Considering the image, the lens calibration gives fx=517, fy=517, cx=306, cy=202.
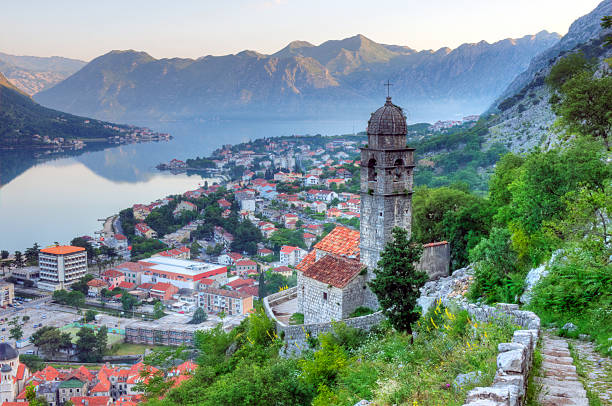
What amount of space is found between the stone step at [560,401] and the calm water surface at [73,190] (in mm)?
58577

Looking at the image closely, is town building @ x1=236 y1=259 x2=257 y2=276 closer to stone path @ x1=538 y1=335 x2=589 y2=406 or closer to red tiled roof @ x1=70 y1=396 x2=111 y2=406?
red tiled roof @ x1=70 y1=396 x2=111 y2=406

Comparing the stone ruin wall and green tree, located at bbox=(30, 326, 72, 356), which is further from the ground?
the stone ruin wall

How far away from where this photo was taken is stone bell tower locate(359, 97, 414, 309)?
12.7 meters

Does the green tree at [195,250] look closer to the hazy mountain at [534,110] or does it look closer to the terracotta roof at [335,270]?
the hazy mountain at [534,110]

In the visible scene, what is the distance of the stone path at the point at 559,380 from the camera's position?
421cm

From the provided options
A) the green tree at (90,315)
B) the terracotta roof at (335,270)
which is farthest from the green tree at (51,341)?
the terracotta roof at (335,270)

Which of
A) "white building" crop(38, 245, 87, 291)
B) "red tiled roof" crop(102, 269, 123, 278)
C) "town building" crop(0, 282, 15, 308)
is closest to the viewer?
"town building" crop(0, 282, 15, 308)

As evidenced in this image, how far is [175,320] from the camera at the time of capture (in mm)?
34344

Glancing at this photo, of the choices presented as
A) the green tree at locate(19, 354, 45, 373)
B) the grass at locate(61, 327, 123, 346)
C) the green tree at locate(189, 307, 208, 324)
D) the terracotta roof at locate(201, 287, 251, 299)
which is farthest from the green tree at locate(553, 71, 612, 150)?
the green tree at locate(19, 354, 45, 373)

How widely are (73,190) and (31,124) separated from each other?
58931 millimetres

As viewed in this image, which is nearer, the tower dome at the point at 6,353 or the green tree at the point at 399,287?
the green tree at the point at 399,287

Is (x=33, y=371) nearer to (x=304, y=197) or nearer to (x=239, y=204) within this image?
(x=239, y=204)

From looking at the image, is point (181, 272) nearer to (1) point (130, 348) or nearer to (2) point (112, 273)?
(2) point (112, 273)

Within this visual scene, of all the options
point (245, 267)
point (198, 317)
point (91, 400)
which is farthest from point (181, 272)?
point (91, 400)
